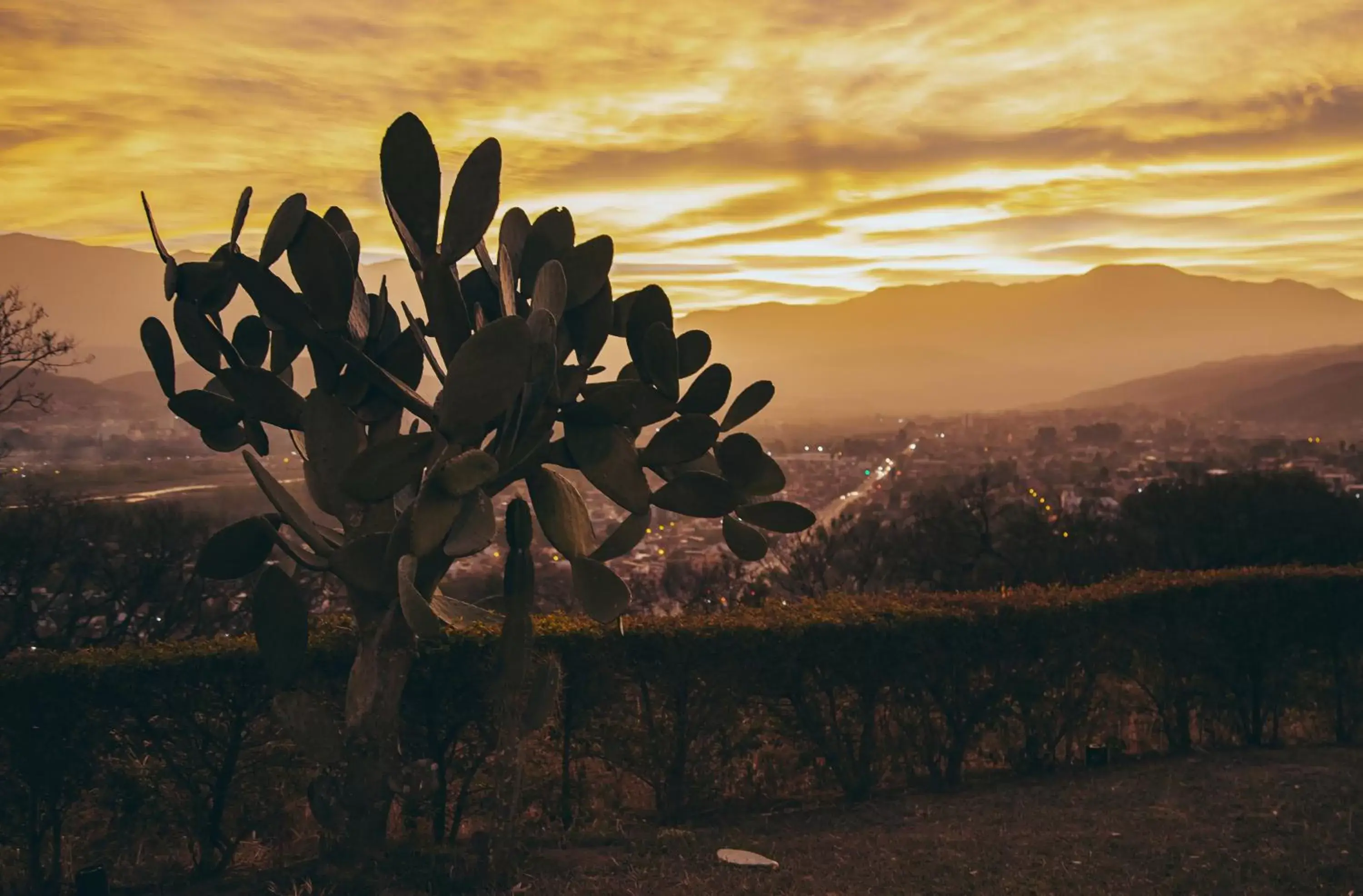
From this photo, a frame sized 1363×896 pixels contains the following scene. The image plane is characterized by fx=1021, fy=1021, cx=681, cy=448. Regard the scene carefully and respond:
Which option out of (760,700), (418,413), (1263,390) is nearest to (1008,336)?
(1263,390)

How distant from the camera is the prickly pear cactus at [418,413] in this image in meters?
4.29

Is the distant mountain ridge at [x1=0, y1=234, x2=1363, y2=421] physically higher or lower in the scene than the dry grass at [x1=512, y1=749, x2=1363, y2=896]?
higher

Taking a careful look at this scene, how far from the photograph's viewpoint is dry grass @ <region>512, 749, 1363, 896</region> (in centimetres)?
520

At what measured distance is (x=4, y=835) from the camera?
5.43 m

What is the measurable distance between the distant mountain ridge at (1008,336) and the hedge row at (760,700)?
72.7 m

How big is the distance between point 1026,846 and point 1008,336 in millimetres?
166739

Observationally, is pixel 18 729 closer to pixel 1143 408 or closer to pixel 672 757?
pixel 672 757

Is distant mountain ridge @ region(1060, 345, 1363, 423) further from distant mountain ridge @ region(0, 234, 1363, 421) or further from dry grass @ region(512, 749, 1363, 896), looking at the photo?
dry grass @ region(512, 749, 1363, 896)

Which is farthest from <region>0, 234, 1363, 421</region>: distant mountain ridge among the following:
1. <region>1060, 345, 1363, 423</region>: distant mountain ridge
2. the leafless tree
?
the leafless tree

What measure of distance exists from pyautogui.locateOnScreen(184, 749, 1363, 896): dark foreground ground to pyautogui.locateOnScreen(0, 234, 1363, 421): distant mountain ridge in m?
73.8

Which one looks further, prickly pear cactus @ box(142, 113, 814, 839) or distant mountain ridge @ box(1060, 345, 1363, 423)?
distant mountain ridge @ box(1060, 345, 1363, 423)

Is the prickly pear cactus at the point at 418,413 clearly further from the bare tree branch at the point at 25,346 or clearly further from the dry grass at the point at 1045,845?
the bare tree branch at the point at 25,346

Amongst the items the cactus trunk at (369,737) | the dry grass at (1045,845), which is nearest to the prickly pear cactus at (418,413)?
the cactus trunk at (369,737)

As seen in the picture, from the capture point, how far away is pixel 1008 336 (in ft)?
536
